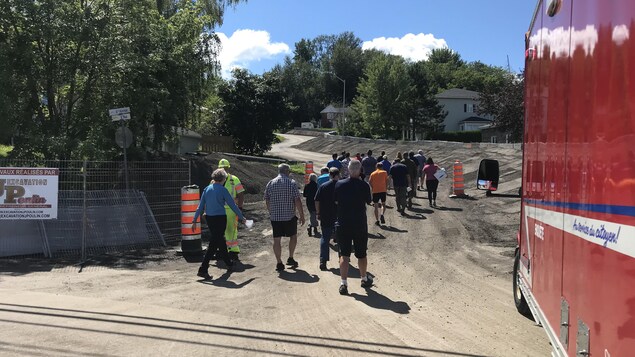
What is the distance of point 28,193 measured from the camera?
35.3ft

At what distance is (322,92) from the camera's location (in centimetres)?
11488

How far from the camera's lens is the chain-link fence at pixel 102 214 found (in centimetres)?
1112

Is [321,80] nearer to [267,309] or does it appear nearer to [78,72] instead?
[78,72]

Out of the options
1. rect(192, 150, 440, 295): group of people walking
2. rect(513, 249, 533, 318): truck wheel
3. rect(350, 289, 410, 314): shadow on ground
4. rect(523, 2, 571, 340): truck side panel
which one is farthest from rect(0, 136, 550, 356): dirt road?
rect(523, 2, 571, 340): truck side panel

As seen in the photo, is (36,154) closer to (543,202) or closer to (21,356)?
(21,356)

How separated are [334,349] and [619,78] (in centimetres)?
402

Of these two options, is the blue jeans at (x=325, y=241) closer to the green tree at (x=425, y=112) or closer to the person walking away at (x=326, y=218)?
the person walking away at (x=326, y=218)

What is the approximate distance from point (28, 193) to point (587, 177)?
427 inches

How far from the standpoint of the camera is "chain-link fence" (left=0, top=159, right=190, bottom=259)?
11.1 m

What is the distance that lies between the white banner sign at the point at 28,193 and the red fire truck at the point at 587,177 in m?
9.81

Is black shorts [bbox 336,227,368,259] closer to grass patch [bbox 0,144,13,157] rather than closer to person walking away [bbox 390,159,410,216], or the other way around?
person walking away [bbox 390,159,410,216]

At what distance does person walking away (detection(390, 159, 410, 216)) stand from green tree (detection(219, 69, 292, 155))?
2781 centimetres

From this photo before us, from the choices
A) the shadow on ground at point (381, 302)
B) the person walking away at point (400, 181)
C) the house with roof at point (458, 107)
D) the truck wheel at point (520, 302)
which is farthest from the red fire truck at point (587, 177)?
the house with roof at point (458, 107)

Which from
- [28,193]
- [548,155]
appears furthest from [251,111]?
[548,155]
